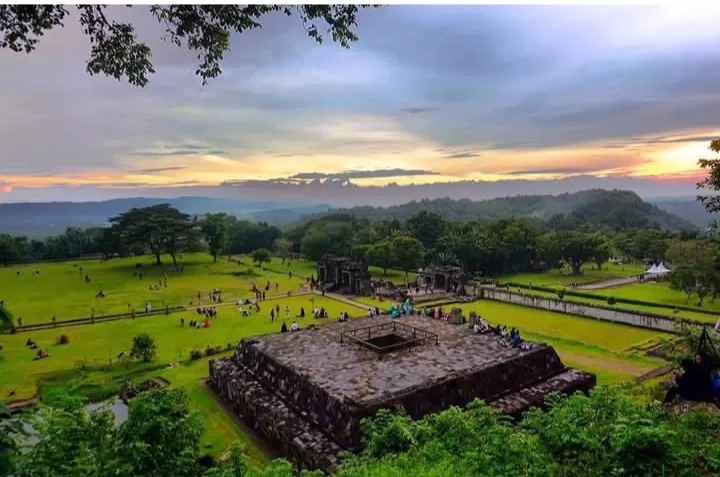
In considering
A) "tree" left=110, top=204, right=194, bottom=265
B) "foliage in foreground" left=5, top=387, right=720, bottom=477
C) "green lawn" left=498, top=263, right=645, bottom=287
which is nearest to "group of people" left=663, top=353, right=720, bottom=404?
"foliage in foreground" left=5, top=387, right=720, bottom=477

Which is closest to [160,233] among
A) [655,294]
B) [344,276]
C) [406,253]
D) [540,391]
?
[344,276]

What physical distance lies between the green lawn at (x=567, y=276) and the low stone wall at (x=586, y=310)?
28.9ft

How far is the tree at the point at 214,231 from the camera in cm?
5859

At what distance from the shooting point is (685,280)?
108 feet

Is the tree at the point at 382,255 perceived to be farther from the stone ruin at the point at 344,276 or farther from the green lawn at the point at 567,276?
the green lawn at the point at 567,276

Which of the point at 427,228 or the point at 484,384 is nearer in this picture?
the point at 484,384

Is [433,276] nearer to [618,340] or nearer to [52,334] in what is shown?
[618,340]

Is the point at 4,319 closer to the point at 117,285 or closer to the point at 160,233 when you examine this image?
the point at 117,285

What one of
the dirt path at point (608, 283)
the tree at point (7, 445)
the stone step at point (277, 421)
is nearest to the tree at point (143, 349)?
the stone step at point (277, 421)

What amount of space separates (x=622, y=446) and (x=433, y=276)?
35525mm

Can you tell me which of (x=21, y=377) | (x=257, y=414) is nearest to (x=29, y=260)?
(x=21, y=377)

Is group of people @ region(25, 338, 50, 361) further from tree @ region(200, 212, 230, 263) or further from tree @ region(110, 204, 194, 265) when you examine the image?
tree @ region(200, 212, 230, 263)

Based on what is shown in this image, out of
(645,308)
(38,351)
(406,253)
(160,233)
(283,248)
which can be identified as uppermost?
(160,233)

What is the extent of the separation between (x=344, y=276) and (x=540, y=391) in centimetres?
2594
